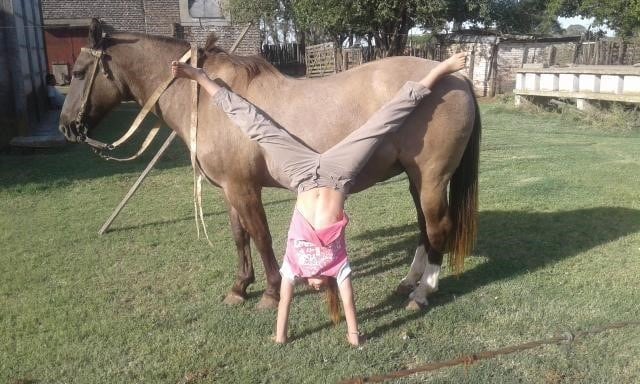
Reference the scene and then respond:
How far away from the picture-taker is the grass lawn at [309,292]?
3.04 metres

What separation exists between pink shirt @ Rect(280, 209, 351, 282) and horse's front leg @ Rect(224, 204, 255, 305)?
91 cm

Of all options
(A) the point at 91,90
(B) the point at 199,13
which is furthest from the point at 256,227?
(B) the point at 199,13

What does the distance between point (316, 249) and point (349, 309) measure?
1.45ft

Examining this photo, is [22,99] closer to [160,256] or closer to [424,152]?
[160,256]

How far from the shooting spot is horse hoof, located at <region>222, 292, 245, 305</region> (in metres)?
3.87

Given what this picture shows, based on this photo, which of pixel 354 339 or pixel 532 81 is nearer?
pixel 354 339

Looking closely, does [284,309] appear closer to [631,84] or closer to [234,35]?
[631,84]

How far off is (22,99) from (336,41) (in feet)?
55.0

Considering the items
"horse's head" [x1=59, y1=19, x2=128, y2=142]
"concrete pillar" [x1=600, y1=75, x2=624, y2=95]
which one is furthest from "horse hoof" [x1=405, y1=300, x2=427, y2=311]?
"concrete pillar" [x1=600, y1=75, x2=624, y2=95]

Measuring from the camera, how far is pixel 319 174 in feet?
10.1

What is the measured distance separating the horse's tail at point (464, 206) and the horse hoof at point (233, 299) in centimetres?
159

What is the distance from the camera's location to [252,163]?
341 centimetres

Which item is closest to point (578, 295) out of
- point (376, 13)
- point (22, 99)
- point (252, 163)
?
point (252, 163)

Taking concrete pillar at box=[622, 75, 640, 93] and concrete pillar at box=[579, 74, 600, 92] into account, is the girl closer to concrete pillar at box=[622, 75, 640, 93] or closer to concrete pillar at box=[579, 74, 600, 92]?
concrete pillar at box=[622, 75, 640, 93]
